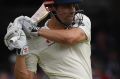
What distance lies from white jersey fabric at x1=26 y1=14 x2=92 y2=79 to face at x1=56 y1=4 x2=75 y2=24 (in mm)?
160

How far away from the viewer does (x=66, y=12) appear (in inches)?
225

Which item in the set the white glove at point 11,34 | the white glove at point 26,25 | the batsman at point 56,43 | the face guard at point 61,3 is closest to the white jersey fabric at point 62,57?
the batsman at point 56,43

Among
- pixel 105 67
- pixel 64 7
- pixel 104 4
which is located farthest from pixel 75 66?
pixel 104 4

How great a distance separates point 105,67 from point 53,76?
4275 mm

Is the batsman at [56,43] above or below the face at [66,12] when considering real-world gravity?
below

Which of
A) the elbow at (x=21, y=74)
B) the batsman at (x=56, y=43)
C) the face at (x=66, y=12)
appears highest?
the face at (x=66, y=12)

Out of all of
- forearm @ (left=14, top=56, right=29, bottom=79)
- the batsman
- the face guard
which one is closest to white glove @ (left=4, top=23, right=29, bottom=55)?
the batsman

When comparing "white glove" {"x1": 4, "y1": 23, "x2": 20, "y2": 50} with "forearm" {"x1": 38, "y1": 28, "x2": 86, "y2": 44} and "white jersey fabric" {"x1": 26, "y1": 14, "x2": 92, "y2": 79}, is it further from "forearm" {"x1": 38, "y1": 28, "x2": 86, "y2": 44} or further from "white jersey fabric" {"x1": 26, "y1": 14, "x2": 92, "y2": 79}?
"white jersey fabric" {"x1": 26, "y1": 14, "x2": 92, "y2": 79}

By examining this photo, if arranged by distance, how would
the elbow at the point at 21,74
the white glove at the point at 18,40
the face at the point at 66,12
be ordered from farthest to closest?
the elbow at the point at 21,74 < the face at the point at 66,12 < the white glove at the point at 18,40

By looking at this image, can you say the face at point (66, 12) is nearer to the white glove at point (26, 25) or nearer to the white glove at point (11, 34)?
the white glove at point (26, 25)

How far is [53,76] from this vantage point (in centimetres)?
599

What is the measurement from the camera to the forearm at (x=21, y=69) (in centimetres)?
579

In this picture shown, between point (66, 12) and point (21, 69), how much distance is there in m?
0.68

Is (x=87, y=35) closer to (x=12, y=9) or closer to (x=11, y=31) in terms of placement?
(x=11, y=31)
